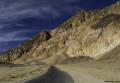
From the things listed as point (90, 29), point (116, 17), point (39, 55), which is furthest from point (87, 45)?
point (39, 55)

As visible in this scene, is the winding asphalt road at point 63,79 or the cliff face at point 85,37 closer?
the winding asphalt road at point 63,79

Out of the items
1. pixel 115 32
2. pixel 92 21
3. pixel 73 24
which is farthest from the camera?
pixel 73 24

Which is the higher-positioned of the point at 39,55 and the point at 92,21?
the point at 92,21

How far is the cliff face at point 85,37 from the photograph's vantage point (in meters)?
135

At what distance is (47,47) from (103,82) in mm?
169605

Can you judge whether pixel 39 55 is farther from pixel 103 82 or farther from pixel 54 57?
pixel 103 82

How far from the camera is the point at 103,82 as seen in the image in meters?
25.0

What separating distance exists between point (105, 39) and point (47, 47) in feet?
212

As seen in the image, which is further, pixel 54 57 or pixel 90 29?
pixel 54 57

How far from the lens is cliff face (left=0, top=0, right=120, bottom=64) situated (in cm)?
13525

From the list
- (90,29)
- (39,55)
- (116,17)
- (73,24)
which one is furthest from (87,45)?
(39,55)

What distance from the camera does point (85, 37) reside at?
15675cm

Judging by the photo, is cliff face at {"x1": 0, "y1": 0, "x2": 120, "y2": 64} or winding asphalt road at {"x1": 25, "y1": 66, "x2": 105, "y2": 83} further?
cliff face at {"x1": 0, "y1": 0, "x2": 120, "y2": 64}

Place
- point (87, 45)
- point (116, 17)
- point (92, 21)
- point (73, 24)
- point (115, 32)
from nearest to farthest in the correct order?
point (115, 32) → point (116, 17) → point (87, 45) → point (92, 21) → point (73, 24)
